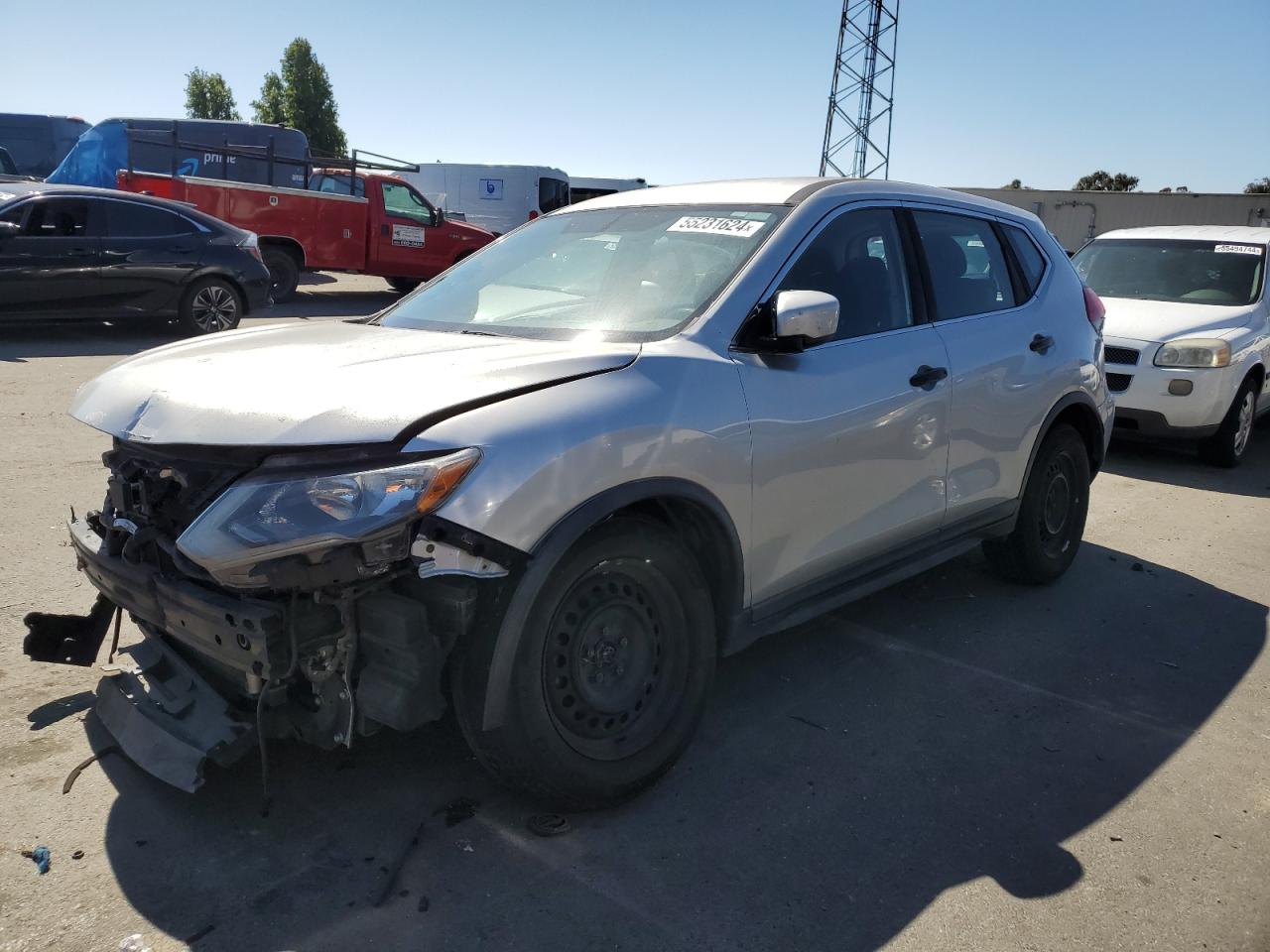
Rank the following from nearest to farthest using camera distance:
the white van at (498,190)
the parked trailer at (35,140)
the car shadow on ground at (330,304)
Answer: the car shadow on ground at (330,304) → the parked trailer at (35,140) → the white van at (498,190)

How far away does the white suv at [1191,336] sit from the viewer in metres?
8.18

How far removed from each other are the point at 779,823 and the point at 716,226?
208 cm

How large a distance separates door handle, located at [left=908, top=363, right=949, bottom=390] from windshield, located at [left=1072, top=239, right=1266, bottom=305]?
6.30m

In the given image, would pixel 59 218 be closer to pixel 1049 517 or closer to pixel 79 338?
pixel 79 338

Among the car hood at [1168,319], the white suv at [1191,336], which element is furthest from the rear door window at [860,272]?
the car hood at [1168,319]

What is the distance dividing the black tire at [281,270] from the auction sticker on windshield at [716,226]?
13703 mm

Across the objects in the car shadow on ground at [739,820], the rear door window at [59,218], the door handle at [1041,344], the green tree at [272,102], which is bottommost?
the car shadow on ground at [739,820]

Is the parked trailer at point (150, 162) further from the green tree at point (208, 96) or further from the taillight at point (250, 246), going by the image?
the green tree at point (208, 96)

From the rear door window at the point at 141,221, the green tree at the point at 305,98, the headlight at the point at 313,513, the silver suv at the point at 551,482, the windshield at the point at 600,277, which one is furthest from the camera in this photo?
the green tree at the point at 305,98

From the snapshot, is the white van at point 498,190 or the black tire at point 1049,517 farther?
the white van at point 498,190

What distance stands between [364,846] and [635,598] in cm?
102

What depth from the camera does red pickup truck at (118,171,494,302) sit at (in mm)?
16031

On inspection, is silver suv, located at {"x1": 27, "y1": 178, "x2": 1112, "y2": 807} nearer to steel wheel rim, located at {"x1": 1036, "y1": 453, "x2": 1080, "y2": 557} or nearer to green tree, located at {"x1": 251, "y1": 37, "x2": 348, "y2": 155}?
steel wheel rim, located at {"x1": 1036, "y1": 453, "x2": 1080, "y2": 557}

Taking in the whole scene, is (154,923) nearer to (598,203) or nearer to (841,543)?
(841,543)
